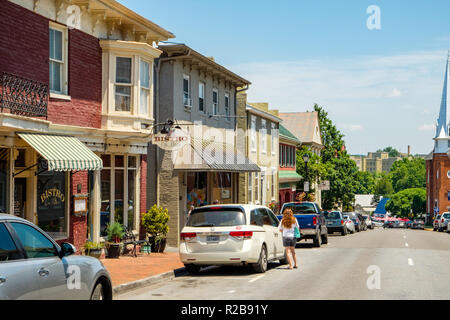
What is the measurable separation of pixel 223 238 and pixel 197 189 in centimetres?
1290

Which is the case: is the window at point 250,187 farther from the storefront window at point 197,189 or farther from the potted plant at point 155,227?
the potted plant at point 155,227

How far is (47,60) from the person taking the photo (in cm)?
1625

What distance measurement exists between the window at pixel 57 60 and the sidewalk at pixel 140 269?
505 cm

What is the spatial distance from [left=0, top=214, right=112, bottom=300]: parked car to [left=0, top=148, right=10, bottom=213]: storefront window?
23.8ft

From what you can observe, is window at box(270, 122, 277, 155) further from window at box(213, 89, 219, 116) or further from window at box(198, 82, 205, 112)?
window at box(198, 82, 205, 112)

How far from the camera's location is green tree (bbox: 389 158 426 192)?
172375 millimetres

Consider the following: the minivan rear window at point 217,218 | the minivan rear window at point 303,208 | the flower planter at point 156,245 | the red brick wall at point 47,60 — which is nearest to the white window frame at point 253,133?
the minivan rear window at point 303,208

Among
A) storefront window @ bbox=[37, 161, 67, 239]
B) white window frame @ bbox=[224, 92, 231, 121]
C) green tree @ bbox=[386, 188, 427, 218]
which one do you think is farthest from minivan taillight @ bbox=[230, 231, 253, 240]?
green tree @ bbox=[386, 188, 427, 218]

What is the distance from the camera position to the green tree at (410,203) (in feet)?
451

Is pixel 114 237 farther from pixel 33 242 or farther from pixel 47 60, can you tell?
pixel 33 242

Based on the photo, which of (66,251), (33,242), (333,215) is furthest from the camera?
(333,215)

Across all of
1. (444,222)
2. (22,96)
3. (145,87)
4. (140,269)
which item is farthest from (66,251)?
(444,222)
